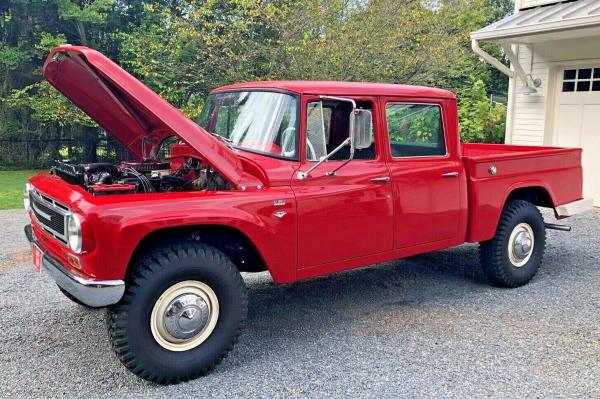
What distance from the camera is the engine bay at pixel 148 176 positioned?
381cm

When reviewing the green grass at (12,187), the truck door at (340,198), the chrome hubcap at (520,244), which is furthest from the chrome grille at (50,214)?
the green grass at (12,187)

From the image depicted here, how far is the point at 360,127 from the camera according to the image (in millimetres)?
3816

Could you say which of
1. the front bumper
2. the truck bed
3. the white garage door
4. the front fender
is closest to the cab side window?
the front fender

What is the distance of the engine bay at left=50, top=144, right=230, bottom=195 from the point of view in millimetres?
3814

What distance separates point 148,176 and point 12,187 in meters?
10.0

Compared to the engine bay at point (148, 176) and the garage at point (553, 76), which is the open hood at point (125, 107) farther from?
the garage at point (553, 76)

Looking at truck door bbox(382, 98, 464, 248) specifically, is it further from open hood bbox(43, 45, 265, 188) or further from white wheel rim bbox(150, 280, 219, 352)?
white wheel rim bbox(150, 280, 219, 352)

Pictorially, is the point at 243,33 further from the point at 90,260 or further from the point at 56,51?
the point at 90,260

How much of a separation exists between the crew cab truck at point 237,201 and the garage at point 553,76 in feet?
14.9

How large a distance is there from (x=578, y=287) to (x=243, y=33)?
30.1 feet

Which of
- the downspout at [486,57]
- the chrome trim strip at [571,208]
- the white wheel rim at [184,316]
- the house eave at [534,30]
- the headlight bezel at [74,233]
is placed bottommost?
the white wheel rim at [184,316]

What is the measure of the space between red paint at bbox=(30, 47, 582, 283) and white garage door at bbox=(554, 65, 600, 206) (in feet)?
15.5

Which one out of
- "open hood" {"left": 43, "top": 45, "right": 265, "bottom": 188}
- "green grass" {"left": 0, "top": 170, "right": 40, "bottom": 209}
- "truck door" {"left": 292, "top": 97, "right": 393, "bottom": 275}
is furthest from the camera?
"green grass" {"left": 0, "top": 170, "right": 40, "bottom": 209}

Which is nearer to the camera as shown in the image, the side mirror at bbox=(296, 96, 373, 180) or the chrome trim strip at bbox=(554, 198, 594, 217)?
the side mirror at bbox=(296, 96, 373, 180)
